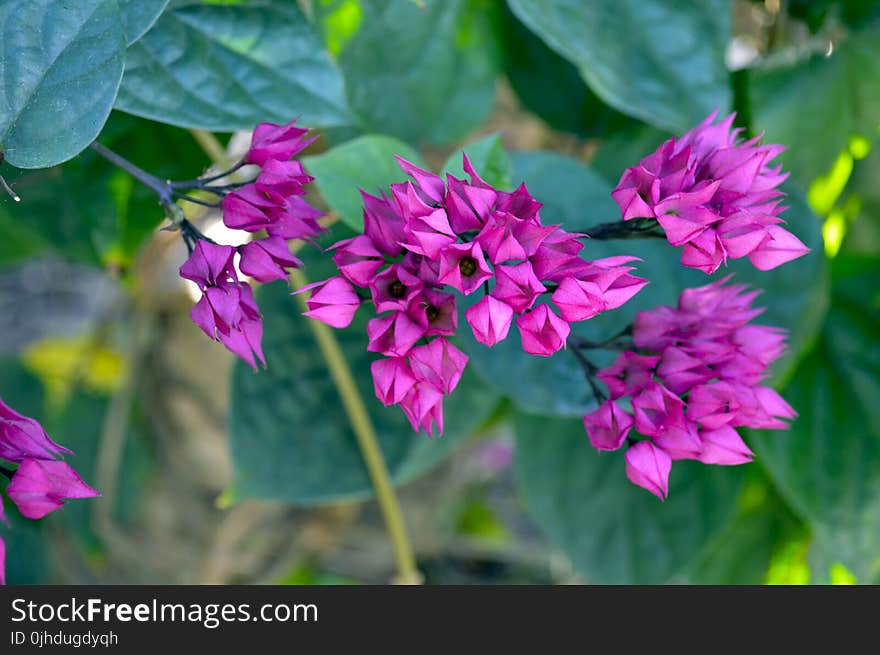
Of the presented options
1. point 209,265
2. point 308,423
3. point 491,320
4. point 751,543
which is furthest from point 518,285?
point 751,543

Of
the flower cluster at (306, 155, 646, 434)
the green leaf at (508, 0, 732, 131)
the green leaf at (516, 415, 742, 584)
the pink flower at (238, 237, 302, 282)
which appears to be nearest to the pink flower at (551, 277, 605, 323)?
the flower cluster at (306, 155, 646, 434)

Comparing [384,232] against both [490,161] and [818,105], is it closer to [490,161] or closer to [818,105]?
[490,161]

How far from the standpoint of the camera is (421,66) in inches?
23.4

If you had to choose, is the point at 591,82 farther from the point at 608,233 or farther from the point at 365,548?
the point at 365,548

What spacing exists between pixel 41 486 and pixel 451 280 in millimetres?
169

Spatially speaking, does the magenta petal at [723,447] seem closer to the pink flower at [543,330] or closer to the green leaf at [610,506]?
the pink flower at [543,330]

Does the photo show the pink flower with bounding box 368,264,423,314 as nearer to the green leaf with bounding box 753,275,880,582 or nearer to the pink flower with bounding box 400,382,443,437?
the pink flower with bounding box 400,382,443,437

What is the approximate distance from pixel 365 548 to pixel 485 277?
896 millimetres

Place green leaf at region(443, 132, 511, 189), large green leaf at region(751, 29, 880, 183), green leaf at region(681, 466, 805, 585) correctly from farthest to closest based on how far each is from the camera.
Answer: green leaf at region(681, 466, 805, 585), large green leaf at region(751, 29, 880, 183), green leaf at region(443, 132, 511, 189)

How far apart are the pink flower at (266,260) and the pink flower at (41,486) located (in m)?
0.10

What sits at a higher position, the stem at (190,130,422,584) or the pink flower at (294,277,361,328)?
the pink flower at (294,277,361,328)

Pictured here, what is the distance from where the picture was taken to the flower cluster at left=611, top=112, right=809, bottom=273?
0.34 metres

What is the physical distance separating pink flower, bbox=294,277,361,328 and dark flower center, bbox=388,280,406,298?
0.5 inches
